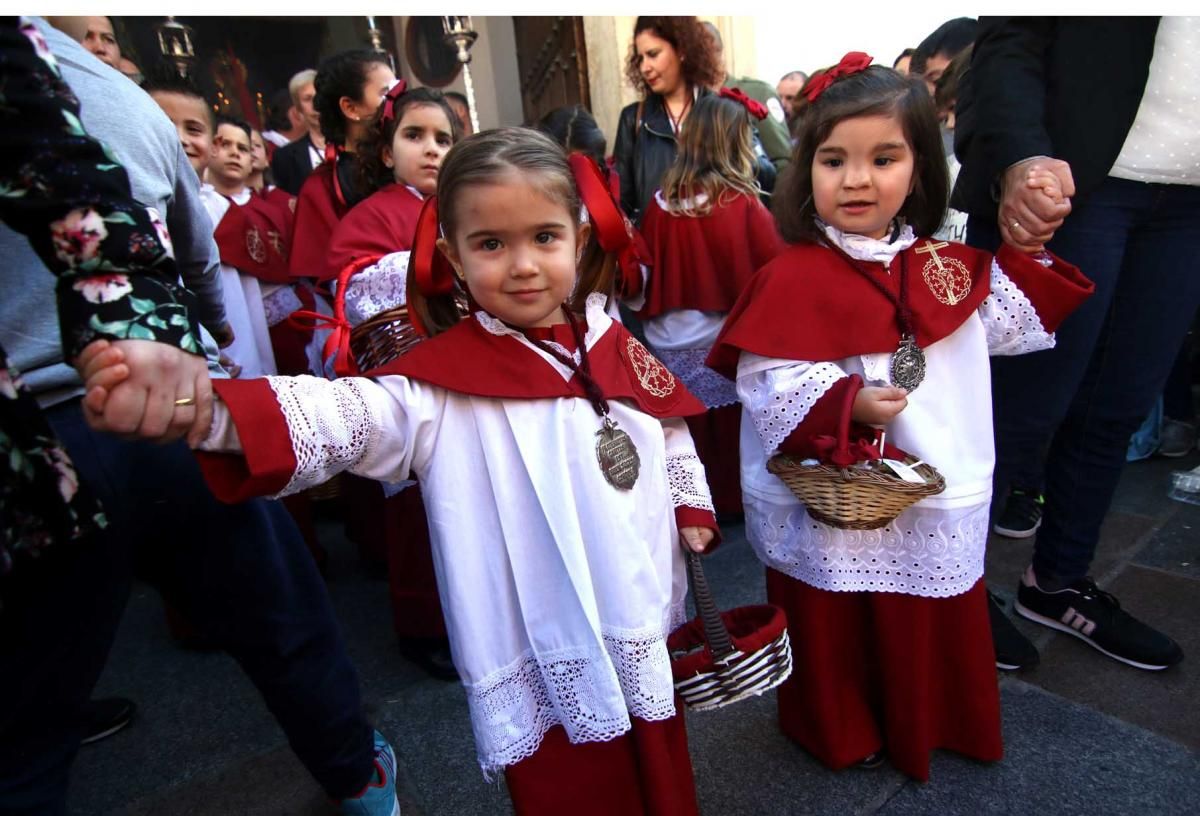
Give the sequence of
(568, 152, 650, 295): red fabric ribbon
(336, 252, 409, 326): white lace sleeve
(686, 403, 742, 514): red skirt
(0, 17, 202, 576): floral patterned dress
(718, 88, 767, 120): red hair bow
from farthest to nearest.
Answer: (686, 403, 742, 514): red skirt → (718, 88, 767, 120): red hair bow → (336, 252, 409, 326): white lace sleeve → (568, 152, 650, 295): red fabric ribbon → (0, 17, 202, 576): floral patterned dress

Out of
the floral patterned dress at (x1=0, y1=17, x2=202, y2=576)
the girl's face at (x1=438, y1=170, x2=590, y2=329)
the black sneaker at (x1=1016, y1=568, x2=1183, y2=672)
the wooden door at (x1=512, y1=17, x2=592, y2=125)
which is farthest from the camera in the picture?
the wooden door at (x1=512, y1=17, x2=592, y2=125)

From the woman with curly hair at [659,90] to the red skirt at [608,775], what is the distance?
3.21 meters

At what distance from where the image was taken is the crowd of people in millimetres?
1048

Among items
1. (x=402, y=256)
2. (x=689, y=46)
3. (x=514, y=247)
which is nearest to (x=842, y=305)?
(x=514, y=247)

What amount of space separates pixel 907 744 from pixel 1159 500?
230cm

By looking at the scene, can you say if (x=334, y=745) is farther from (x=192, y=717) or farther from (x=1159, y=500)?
(x=1159, y=500)

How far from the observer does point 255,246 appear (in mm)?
3160

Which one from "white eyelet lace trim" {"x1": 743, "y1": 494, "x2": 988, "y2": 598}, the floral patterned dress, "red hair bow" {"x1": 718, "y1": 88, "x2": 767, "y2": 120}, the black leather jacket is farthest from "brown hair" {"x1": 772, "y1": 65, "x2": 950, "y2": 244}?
the black leather jacket

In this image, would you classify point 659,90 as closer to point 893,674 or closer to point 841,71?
point 841,71

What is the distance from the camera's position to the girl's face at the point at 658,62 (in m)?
3.88

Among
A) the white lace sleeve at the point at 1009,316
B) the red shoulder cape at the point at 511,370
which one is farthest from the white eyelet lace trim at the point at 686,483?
the white lace sleeve at the point at 1009,316

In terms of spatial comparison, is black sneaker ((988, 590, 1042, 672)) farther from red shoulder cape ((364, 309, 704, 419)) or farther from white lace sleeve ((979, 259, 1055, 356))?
red shoulder cape ((364, 309, 704, 419))

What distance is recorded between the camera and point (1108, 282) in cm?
189

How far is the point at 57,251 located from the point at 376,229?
1462mm
